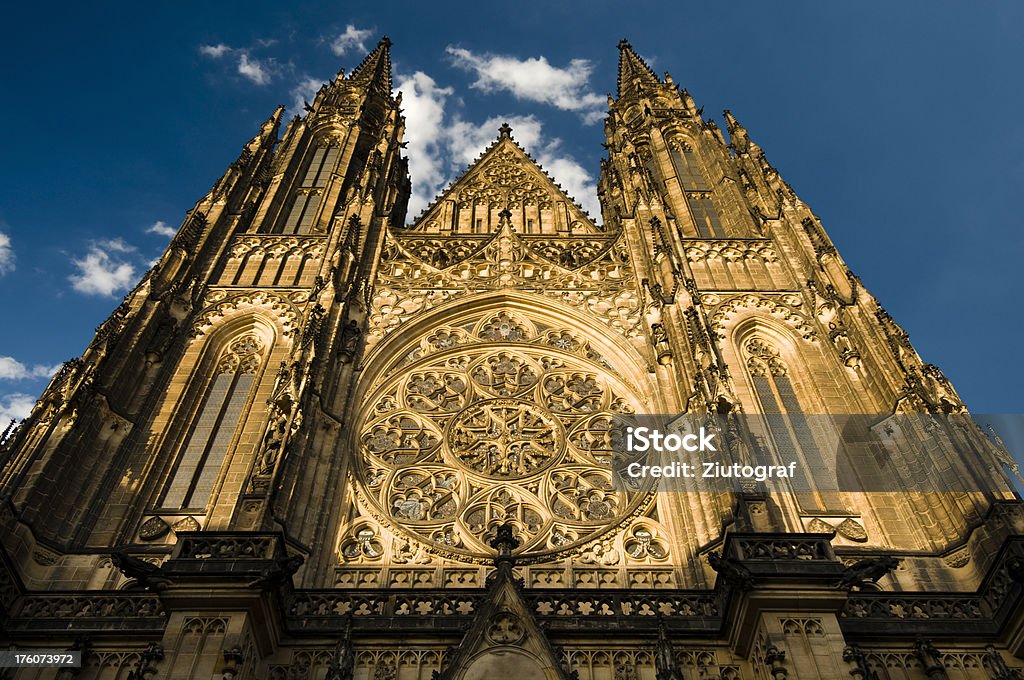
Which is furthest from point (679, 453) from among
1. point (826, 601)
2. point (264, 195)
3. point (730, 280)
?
point (264, 195)

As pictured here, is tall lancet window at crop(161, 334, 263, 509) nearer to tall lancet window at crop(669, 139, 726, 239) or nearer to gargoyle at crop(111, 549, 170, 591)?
gargoyle at crop(111, 549, 170, 591)

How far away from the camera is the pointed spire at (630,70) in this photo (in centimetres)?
3419

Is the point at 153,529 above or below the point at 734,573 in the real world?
above

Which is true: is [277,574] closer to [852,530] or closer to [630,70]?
[852,530]

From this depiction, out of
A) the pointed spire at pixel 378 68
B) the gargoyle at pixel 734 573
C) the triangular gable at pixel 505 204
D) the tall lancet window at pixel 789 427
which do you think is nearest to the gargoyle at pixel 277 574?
the gargoyle at pixel 734 573

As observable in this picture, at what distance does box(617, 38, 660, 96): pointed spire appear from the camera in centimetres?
3419

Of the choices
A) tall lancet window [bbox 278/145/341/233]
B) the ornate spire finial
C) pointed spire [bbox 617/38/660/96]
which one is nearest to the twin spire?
pointed spire [bbox 617/38/660/96]

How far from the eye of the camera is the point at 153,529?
14.3m

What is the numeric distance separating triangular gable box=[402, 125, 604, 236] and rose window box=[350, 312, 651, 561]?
212 inches

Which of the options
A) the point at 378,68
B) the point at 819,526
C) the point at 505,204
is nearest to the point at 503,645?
the point at 819,526

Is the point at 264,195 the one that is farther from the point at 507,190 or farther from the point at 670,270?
the point at 670,270

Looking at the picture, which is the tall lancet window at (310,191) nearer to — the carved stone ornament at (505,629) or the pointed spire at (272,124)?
the pointed spire at (272,124)

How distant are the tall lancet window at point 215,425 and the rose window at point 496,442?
8.50 feet

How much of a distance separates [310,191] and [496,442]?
12292 mm
